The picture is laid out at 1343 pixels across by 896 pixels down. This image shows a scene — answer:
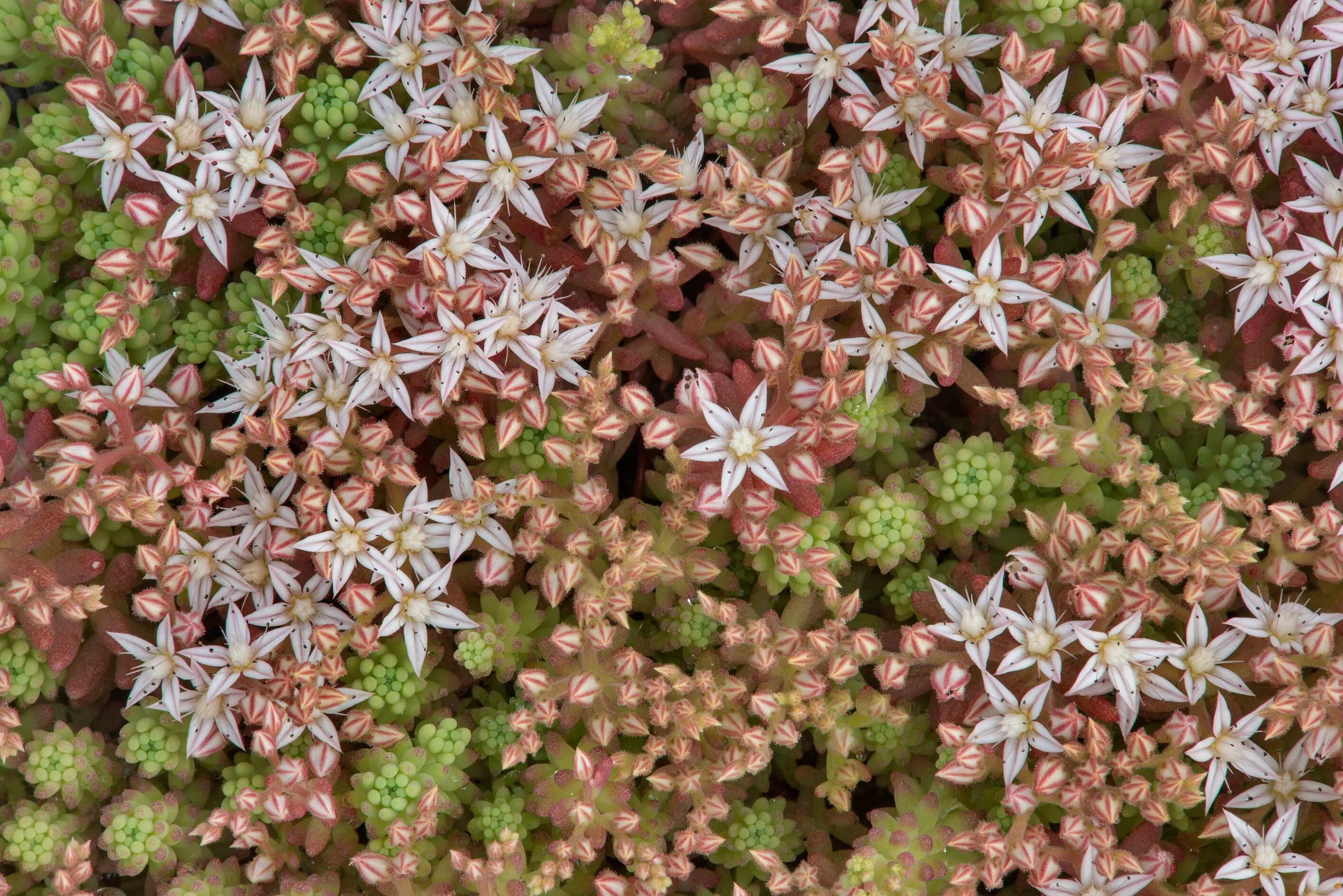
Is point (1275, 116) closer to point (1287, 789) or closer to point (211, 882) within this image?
point (1287, 789)

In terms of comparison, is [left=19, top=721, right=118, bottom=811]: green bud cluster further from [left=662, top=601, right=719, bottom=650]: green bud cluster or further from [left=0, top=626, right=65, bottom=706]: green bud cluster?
[left=662, top=601, right=719, bottom=650]: green bud cluster

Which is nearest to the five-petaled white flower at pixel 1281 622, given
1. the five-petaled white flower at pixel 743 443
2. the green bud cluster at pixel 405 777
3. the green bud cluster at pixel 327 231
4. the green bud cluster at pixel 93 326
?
the five-petaled white flower at pixel 743 443

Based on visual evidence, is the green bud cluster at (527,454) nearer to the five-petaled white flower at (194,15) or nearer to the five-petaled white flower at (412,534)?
the five-petaled white flower at (412,534)

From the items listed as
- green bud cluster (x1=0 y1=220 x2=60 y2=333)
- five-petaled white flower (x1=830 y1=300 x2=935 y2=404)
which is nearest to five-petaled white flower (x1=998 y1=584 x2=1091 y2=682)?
five-petaled white flower (x1=830 y1=300 x2=935 y2=404)

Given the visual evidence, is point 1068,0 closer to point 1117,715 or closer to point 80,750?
point 1117,715

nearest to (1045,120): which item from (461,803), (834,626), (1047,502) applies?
(1047,502)

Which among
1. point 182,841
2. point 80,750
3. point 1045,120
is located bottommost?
point 182,841

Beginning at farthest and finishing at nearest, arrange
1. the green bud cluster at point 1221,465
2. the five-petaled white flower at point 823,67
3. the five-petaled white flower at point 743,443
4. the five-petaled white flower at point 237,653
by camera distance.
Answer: the green bud cluster at point 1221,465, the five-petaled white flower at point 823,67, the five-petaled white flower at point 237,653, the five-petaled white flower at point 743,443

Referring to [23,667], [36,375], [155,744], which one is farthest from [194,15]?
[155,744]

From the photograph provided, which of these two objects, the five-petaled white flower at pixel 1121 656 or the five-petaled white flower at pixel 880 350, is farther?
the five-petaled white flower at pixel 880 350
